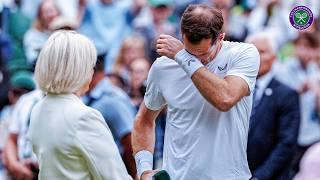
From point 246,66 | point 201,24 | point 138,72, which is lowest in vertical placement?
point 138,72

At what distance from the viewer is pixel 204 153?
575 centimetres

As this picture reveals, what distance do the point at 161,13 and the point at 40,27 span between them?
5.08 ft

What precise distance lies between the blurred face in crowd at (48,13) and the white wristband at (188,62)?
7.54 m

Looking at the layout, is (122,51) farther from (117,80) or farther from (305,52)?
(305,52)

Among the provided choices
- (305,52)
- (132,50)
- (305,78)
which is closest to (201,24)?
(305,52)

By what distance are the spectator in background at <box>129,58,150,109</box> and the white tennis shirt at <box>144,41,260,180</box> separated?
4493mm

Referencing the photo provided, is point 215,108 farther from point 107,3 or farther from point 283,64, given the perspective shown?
point 107,3

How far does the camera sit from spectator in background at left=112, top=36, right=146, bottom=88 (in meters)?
12.2

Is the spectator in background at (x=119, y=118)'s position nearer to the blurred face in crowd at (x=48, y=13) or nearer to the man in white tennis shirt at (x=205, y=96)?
the man in white tennis shirt at (x=205, y=96)

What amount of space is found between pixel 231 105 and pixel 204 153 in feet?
1.13

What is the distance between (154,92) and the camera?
6078mm

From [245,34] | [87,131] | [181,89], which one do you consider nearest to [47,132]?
[87,131]

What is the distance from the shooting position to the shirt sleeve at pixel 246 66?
5715mm

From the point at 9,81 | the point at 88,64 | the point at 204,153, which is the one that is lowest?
the point at 9,81
